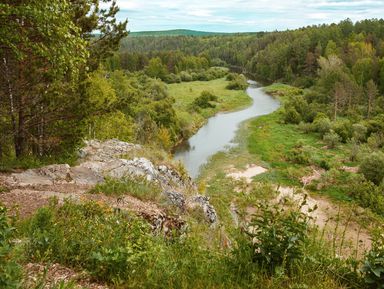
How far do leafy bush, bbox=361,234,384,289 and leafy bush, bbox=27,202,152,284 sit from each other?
9.56ft

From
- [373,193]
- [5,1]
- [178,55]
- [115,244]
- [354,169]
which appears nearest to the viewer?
[115,244]

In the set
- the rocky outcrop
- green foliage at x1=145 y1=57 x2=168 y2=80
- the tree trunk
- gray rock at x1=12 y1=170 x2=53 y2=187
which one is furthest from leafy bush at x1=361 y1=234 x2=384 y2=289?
green foliage at x1=145 y1=57 x2=168 y2=80

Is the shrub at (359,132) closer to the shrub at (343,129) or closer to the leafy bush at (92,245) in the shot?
the shrub at (343,129)

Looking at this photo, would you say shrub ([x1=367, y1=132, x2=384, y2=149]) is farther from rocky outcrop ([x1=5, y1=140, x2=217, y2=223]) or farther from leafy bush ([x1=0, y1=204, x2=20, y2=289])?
leafy bush ([x1=0, y1=204, x2=20, y2=289])

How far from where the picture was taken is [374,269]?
4539 mm

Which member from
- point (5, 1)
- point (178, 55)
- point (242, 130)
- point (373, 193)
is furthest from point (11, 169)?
point (178, 55)

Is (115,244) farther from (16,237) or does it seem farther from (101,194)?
(101,194)

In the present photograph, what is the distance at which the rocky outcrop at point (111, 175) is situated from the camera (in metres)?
11.5

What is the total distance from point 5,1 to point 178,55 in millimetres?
105812

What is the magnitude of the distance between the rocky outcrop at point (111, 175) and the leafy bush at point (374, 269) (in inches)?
221

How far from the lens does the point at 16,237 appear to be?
229 inches

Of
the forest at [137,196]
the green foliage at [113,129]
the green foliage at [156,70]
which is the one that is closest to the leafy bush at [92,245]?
the forest at [137,196]

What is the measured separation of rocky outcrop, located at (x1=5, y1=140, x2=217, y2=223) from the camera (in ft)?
37.7

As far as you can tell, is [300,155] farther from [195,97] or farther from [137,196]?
[195,97]
